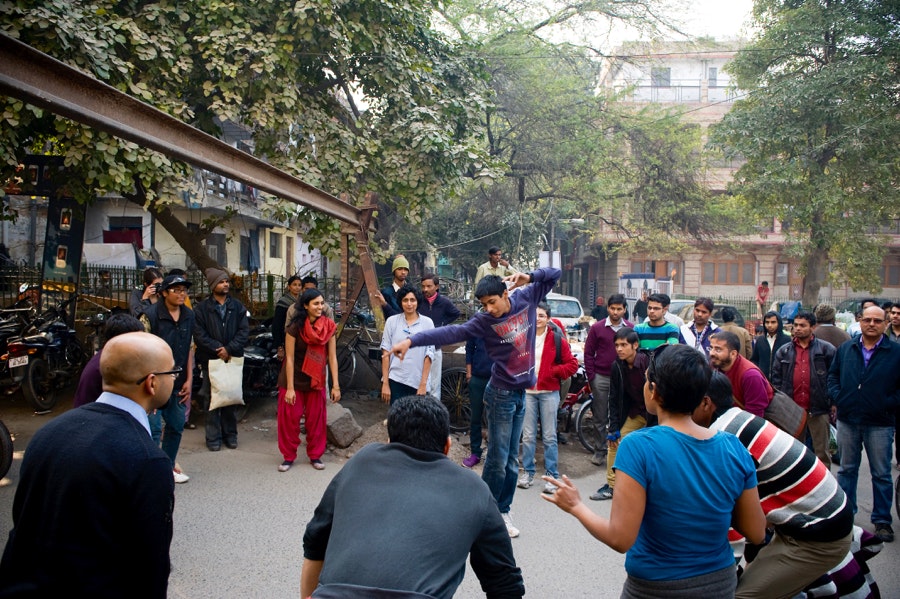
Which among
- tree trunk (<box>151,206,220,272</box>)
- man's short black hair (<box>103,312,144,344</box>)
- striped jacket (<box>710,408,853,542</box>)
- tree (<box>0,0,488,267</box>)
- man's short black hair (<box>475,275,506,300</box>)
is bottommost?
striped jacket (<box>710,408,853,542</box>)

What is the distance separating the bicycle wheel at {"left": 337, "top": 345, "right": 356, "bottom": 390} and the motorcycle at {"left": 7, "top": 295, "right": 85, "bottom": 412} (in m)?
3.74

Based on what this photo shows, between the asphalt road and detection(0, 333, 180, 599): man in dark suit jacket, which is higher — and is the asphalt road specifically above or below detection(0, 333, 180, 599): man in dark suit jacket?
below

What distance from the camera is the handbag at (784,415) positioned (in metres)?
4.22

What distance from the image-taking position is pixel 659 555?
7.54 ft

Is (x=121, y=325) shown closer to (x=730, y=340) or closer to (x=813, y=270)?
(x=730, y=340)

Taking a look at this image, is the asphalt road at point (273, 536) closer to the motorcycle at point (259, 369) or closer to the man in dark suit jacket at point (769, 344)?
the man in dark suit jacket at point (769, 344)

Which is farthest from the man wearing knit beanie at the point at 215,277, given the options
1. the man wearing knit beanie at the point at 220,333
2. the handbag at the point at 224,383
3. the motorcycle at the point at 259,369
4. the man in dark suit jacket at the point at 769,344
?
the man in dark suit jacket at the point at 769,344

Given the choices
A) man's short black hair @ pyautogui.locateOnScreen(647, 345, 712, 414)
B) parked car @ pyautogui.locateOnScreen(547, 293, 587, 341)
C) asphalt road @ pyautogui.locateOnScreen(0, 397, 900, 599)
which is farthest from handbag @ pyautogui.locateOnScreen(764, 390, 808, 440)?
parked car @ pyautogui.locateOnScreen(547, 293, 587, 341)

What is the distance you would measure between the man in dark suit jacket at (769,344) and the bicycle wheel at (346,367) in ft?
18.0

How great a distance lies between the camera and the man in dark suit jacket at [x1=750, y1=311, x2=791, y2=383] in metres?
7.55

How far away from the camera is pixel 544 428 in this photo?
20.6ft

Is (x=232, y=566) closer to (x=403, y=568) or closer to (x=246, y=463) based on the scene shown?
(x=246, y=463)

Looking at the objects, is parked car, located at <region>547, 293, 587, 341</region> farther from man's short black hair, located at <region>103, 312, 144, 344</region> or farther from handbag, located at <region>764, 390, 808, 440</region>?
man's short black hair, located at <region>103, 312, 144, 344</region>

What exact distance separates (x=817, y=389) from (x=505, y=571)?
5.13 metres
